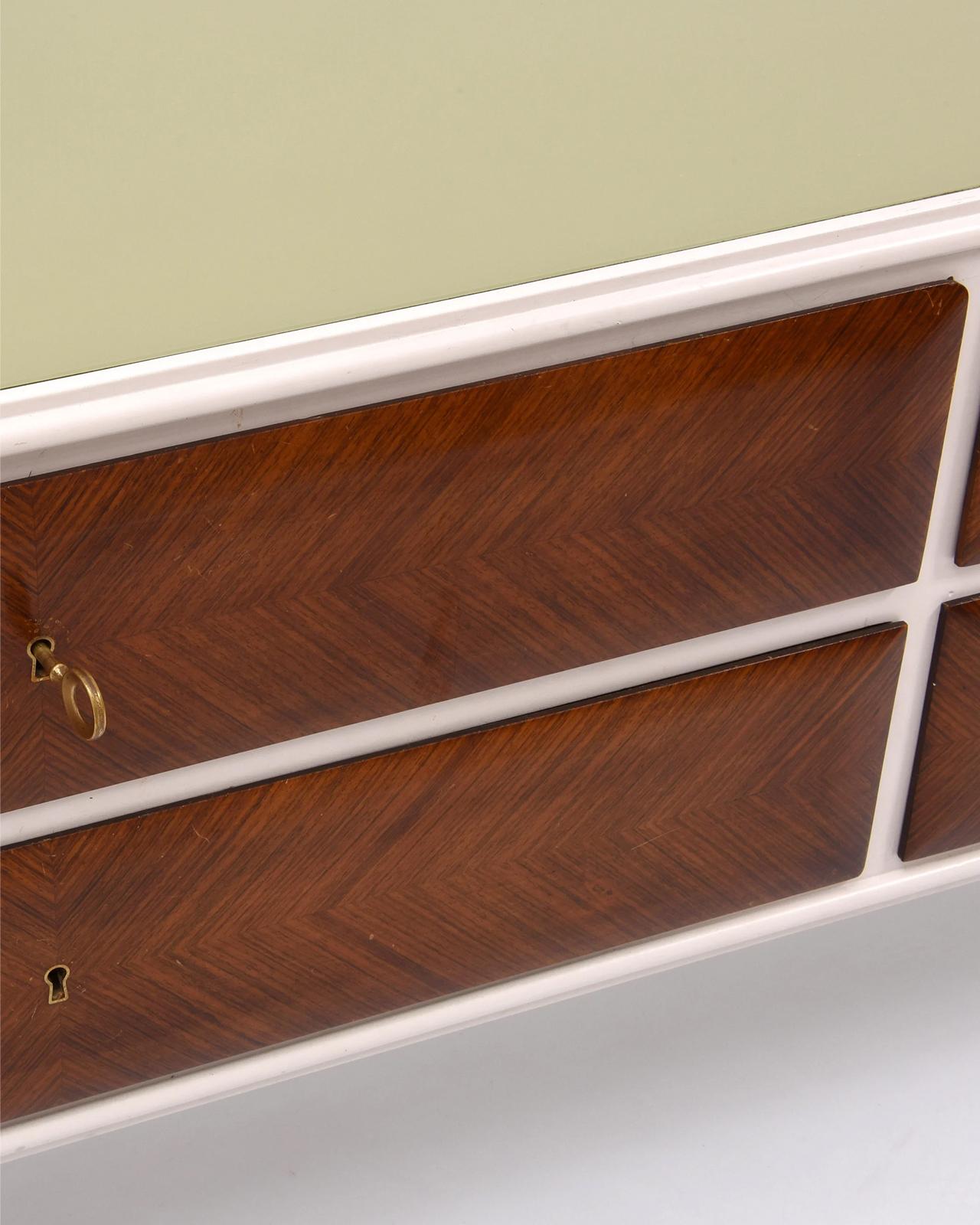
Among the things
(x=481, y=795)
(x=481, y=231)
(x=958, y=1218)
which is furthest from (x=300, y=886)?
(x=958, y=1218)

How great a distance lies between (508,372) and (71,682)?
0.57ft

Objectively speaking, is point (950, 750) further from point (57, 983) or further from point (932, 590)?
point (57, 983)

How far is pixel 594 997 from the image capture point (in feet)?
3.00

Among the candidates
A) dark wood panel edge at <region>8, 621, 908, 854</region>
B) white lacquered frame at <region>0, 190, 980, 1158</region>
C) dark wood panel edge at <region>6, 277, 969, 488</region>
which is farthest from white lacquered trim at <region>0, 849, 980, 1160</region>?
dark wood panel edge at <region>6, 277, 969, 488</region>

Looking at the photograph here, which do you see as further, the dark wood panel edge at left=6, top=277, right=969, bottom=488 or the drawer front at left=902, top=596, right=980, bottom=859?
the drawer front at left=902, top=596, right=980, bottom=859

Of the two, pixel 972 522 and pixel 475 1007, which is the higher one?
pixel 972 522

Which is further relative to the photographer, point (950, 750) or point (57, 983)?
point (950, 750)

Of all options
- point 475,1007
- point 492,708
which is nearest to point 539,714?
point 492,708

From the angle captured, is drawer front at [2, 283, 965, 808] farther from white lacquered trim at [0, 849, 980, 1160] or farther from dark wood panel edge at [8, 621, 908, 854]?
white lacquered trim at [0, 849, 980, 1160]

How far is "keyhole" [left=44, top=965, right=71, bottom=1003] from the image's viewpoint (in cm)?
59

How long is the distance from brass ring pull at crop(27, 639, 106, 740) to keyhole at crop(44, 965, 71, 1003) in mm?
106

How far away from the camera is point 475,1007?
26.8 inches

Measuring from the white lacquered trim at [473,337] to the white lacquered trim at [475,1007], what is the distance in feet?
0.86

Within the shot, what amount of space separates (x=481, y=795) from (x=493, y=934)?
0.06 m
